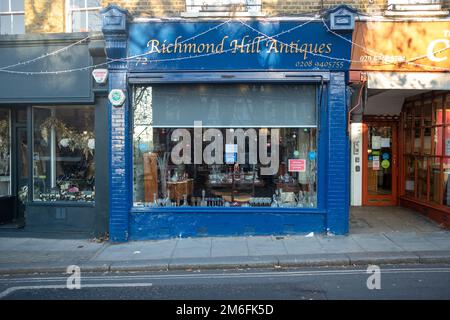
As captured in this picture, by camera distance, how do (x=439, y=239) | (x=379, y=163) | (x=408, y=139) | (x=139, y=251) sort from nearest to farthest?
(x=139, y=251), (x=439, y=239), (x=408, y=139), (x=379, y=163)

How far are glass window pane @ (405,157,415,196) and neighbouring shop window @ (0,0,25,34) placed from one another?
1010 centimetres

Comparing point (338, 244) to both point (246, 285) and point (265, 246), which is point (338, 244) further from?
point (246, 285)

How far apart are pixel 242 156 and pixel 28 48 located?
5.08 metres

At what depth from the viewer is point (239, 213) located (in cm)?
917

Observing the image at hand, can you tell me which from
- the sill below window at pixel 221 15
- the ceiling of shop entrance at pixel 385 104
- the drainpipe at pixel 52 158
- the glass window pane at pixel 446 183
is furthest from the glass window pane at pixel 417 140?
the drainpipe at pixel 52 158

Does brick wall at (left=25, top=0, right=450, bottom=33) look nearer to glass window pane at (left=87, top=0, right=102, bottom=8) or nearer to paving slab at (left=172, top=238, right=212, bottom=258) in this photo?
glass window pane at (left=87, top=0, right=102, bottom=8)

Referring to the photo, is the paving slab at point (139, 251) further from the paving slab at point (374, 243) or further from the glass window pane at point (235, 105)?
the paving slab at point (374, 243)

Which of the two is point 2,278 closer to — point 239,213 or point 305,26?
point 239,213

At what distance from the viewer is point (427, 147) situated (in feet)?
35.2

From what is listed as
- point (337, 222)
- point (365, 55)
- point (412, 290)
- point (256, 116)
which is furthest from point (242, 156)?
point (412, 290)

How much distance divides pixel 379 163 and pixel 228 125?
534 centimetres

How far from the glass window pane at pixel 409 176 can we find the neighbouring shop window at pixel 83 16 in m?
8.44

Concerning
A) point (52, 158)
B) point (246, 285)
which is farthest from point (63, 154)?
point (246, 285)

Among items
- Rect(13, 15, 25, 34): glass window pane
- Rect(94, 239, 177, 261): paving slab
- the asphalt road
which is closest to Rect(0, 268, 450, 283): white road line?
the asphalt road
